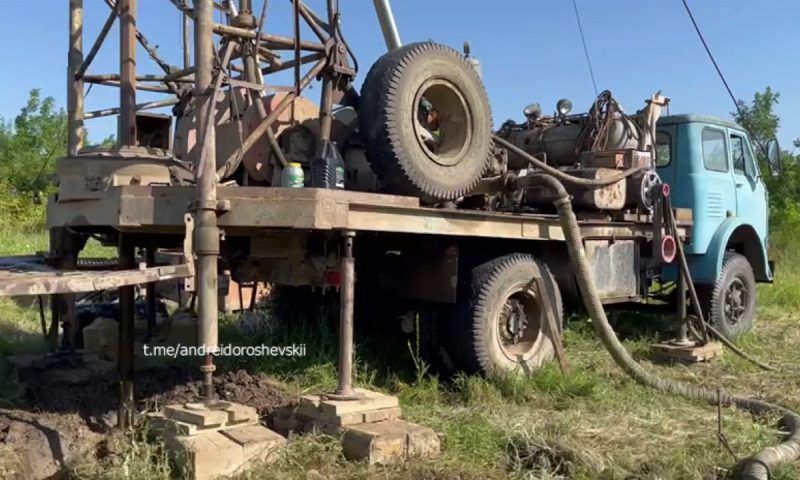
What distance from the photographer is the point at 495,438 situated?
4.34 meters

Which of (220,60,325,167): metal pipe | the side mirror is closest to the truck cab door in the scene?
the side mirror

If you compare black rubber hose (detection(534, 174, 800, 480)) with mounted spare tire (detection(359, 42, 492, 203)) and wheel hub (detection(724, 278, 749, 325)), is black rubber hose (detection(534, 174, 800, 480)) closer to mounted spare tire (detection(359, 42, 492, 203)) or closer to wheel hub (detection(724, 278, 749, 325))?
mounted spare tire (detection(359, 42, 492, 203))

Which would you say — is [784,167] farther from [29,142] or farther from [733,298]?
[29,142]

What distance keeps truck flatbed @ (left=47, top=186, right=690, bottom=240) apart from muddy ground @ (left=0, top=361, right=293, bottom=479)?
3.31 ft

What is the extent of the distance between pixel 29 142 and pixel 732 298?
2807 cm

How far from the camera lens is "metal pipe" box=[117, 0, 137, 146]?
5.75 m

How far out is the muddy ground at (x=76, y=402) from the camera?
4.27m

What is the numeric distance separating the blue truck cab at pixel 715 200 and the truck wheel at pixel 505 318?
2.70 meters

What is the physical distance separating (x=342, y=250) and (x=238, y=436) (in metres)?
1.13

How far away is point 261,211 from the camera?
423cm

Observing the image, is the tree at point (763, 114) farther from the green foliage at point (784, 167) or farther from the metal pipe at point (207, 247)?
the metal pipe at point (207, 247)

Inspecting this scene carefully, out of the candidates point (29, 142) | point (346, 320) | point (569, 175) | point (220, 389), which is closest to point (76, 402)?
point (220, 389)

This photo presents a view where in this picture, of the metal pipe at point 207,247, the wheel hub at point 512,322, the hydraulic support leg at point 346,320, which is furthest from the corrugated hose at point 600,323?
the metal pipe at point 207,247

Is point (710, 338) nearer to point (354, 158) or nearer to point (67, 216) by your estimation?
point (354, 158)
